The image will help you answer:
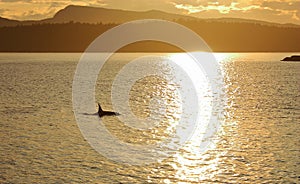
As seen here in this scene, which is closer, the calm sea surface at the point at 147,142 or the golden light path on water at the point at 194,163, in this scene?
the calm sea surface at the point at 147,142

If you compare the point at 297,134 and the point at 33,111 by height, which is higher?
the point at 33,111

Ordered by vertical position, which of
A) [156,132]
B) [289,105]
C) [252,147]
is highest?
[289,105]

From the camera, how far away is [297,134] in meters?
56.2

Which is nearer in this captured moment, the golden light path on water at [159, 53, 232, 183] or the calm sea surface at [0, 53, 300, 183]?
the calm sea surface at [0, 53, 300, 183]

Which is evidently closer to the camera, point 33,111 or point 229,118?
point 229,118

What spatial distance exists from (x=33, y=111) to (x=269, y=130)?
43862mm

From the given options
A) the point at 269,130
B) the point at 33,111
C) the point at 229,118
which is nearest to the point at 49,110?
the point at 33,111

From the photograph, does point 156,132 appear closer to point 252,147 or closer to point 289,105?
point 252,147

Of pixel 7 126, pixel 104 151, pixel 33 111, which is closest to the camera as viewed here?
pixel 104 151

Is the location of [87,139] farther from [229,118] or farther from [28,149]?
[229,118]

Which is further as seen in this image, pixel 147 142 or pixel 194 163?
pixel 147 142

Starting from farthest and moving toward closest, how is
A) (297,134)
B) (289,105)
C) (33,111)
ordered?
1. (289,105)
2. (33,111)
3. (297,134)

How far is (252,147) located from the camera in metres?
48.5

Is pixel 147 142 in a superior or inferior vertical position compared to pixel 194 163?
superior
